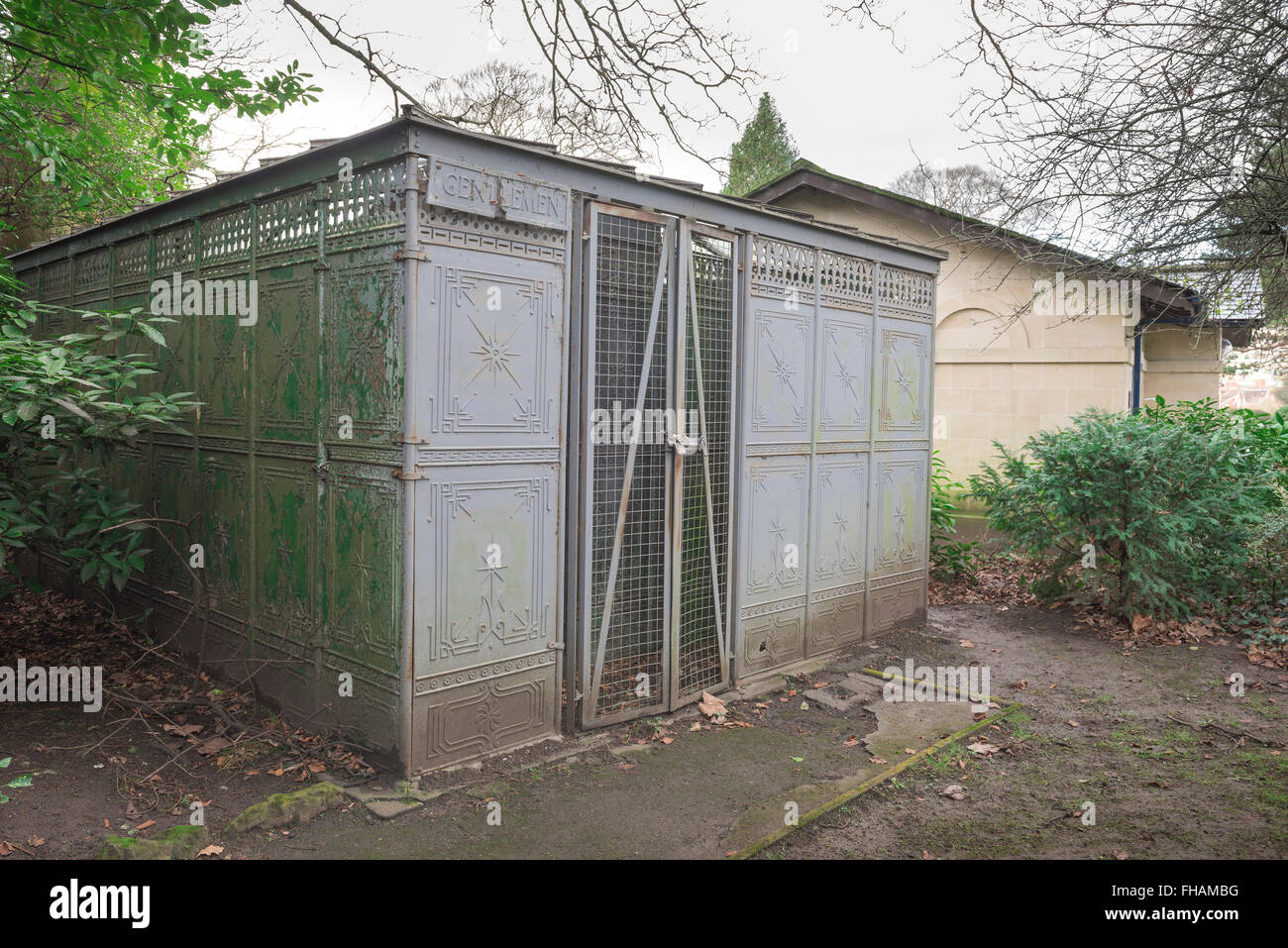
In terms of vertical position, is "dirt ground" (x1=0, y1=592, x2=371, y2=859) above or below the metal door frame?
below

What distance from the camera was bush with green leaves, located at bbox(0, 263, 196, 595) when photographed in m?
5.26

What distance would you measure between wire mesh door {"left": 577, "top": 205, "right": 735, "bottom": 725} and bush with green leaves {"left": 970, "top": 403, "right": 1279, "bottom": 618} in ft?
14.5

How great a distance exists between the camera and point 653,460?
5879 mm

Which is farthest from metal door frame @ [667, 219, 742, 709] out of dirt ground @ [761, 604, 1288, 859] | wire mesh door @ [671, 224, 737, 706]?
dirt ground @ [761, 604, 1288, 859]

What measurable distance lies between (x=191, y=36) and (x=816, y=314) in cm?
526

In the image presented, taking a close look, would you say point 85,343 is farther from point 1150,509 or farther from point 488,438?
point 1150,509

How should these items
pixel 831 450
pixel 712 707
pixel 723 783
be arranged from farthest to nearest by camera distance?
1. pixel 831 450
2. pixel 712 707
3. pixel 723 783

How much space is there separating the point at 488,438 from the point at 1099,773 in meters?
4.15

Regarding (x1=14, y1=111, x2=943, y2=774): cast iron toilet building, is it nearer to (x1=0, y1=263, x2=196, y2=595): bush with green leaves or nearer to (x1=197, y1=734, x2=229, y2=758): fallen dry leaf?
(x1=197, y1=734, x2=229, y2=758): fallen dry leaf

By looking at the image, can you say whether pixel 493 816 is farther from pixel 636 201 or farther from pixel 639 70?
pixel 639 70

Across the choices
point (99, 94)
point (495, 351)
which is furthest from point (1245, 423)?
point (99, 94)

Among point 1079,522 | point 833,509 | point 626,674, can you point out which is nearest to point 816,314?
point 833,509

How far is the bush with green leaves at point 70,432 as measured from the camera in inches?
207

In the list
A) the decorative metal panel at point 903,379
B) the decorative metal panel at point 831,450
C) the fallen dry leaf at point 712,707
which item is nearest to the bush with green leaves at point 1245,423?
the decorative metal panel at point 903,379
